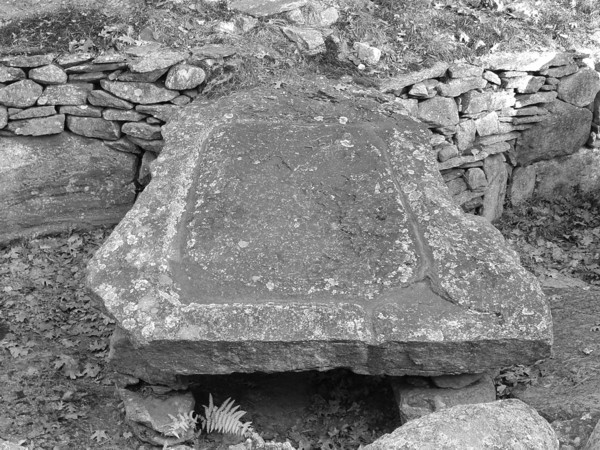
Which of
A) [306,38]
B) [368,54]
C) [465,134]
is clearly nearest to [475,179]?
[465,134]

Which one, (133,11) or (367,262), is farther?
(133,11)

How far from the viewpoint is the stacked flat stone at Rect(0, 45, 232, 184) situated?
607 cm

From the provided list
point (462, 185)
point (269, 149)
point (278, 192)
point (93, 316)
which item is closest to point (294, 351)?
point (278, 192)

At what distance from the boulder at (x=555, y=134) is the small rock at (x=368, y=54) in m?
1.62

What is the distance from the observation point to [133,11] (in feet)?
21.2

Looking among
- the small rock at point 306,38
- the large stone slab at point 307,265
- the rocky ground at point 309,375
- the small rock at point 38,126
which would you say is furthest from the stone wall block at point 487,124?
the small rock at point 38,126

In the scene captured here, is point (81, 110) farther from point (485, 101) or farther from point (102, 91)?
point (485, 101)

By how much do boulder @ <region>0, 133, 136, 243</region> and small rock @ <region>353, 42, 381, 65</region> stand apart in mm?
1869

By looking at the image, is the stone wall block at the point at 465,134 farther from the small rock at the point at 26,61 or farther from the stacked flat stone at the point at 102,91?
the small rock at the point at 26,61

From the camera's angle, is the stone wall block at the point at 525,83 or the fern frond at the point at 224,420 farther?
the stone wall block at the point at 525,83

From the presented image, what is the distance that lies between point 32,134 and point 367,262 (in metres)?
2.92

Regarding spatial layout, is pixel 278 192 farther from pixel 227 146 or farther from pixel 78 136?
pixel 78 136

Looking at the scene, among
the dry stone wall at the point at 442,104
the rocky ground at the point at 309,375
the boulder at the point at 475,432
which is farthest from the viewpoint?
the dry stone wall at the point at 442,104

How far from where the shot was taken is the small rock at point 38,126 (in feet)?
20.4
